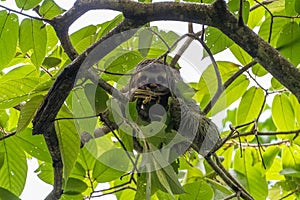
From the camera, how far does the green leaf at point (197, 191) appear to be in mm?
704

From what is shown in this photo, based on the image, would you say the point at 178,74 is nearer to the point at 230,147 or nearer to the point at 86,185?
the point at 86,185

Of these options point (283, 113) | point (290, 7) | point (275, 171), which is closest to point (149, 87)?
point (290, 7)

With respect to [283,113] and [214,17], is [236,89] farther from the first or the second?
[214,17]

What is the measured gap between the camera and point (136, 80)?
630mm

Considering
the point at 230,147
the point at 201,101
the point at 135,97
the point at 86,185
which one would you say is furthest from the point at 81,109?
the point at 230,147

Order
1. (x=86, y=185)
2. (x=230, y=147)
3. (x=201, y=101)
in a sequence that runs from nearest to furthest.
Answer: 1. (x=86, y=185)
2. (x=201, y=101)
3. (x=230, y=147)

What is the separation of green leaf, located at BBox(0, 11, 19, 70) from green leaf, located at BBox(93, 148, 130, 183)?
191mm

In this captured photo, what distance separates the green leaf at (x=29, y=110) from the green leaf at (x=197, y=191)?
243 mm

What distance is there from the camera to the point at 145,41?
0.67 meters

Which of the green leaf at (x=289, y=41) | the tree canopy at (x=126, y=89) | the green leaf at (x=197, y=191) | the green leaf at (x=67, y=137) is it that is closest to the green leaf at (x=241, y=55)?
the tree canopy at (x=126, y=89)

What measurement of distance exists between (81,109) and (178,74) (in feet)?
0.42

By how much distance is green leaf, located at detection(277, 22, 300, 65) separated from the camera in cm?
70

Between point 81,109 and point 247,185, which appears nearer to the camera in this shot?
point 81,109

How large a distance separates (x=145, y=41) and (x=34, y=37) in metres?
0.14
